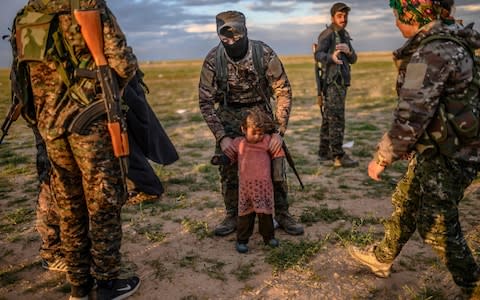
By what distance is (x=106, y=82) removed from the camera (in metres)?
3.20

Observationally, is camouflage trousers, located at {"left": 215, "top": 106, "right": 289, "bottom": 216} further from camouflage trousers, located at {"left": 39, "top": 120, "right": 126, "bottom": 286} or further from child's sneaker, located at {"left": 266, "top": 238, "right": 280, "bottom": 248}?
camouflage trousers, located at {"left": 39, "top": 120, "right": 126, "bottom": 286}

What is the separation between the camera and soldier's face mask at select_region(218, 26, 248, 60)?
14.1 feet

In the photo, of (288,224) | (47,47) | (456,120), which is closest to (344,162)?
(288,224)

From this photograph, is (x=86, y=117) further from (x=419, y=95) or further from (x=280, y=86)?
(x=419, y=95)

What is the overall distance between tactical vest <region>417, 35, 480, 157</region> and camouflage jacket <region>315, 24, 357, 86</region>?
486 centimetres

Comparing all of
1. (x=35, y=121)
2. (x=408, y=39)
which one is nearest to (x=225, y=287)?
(x=35, y=121)

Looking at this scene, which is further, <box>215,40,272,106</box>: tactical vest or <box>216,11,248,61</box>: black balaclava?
<box>215,40,272,106</box>: tactical vest

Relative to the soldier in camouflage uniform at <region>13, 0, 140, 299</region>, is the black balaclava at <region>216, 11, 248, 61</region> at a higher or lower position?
higher

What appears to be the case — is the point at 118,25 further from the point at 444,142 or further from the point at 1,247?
the point at 1,247

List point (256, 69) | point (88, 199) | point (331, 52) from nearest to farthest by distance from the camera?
1. point (88, 199)
2. point (256, 69)
3. point (331, 52)

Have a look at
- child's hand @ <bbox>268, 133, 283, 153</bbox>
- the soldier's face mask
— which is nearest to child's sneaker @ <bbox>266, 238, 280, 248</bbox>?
child's hand @ <bbox>268, 133, 283, 153</bbox>

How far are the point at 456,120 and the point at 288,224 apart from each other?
2.56 meters

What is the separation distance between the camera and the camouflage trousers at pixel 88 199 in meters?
3.31

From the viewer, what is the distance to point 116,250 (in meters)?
3.58
